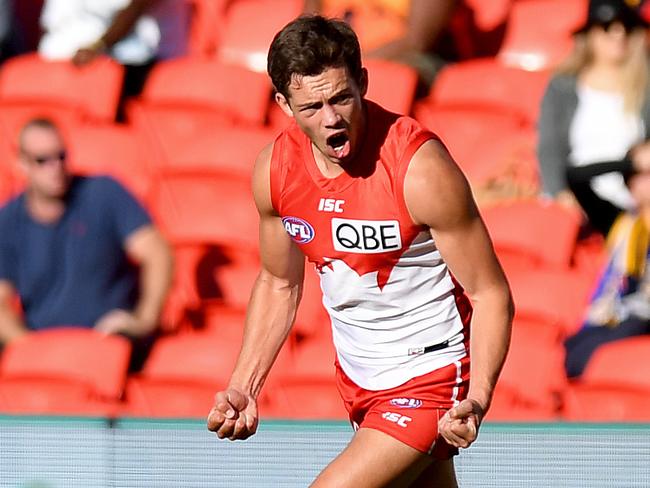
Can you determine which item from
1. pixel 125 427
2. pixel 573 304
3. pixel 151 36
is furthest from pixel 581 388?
pixel 151 36

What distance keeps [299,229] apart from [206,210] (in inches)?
130

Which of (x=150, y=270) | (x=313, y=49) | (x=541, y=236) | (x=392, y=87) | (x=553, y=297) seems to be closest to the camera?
(x=313, y=49)

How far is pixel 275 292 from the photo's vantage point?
3875mm

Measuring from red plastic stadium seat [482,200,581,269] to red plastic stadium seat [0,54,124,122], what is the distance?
260 cm

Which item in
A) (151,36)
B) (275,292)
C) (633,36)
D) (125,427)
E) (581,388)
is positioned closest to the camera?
(275,292)

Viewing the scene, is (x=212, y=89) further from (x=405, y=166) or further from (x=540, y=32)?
(x=405, y=166)

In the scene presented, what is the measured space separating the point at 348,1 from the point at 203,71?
2.79 ft

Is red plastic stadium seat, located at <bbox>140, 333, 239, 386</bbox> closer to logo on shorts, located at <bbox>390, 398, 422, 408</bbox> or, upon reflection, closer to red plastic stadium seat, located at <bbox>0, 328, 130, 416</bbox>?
red plastic stadium seat, located at <bbox>0, 328, 130, 416</bbox>

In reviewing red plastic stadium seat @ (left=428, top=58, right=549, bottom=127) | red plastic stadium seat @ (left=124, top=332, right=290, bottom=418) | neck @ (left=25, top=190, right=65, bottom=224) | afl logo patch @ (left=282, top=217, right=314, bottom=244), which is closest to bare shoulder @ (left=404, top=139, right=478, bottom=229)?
afl logo patch @ (left=282, top=217, right=314, bottom=244)

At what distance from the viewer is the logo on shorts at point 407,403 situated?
3607 millimetres

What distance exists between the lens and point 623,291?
5.68 meters

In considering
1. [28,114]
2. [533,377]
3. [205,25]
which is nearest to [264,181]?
[533,377]

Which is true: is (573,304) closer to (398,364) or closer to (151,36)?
(398,364)

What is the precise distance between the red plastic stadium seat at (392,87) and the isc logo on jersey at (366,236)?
135 inches
